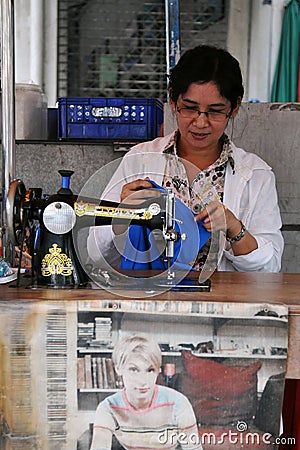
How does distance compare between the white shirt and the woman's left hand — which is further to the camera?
the white shirt

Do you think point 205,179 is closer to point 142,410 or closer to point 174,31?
point 142,410

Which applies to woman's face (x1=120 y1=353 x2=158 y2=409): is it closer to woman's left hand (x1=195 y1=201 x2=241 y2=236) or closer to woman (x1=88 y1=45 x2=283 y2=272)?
woman's left hand (x1=195 y1=201 x2=241 y2=236)

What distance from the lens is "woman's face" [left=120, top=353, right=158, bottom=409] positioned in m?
1.41

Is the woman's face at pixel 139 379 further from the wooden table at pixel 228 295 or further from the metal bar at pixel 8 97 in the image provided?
the metal bar at pixel 8 97

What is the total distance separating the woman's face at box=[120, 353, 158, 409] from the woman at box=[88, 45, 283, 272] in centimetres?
62

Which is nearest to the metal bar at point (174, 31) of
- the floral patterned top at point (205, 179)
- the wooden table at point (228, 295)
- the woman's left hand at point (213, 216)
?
the floral patterned top at point (205, 179)

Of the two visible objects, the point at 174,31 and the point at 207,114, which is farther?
the point at 174,31

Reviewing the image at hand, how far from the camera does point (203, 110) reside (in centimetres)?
215

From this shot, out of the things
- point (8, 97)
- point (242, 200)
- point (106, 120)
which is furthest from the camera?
point (106, 120)

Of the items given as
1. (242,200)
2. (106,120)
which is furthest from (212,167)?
(106,120)

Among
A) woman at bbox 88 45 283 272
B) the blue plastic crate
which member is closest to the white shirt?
woman at bbox 88 45 283 272

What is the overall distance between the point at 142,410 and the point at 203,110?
1.09 metres

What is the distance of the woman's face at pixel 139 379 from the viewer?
1.41 meters

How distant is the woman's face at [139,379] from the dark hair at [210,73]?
107 centimetres
